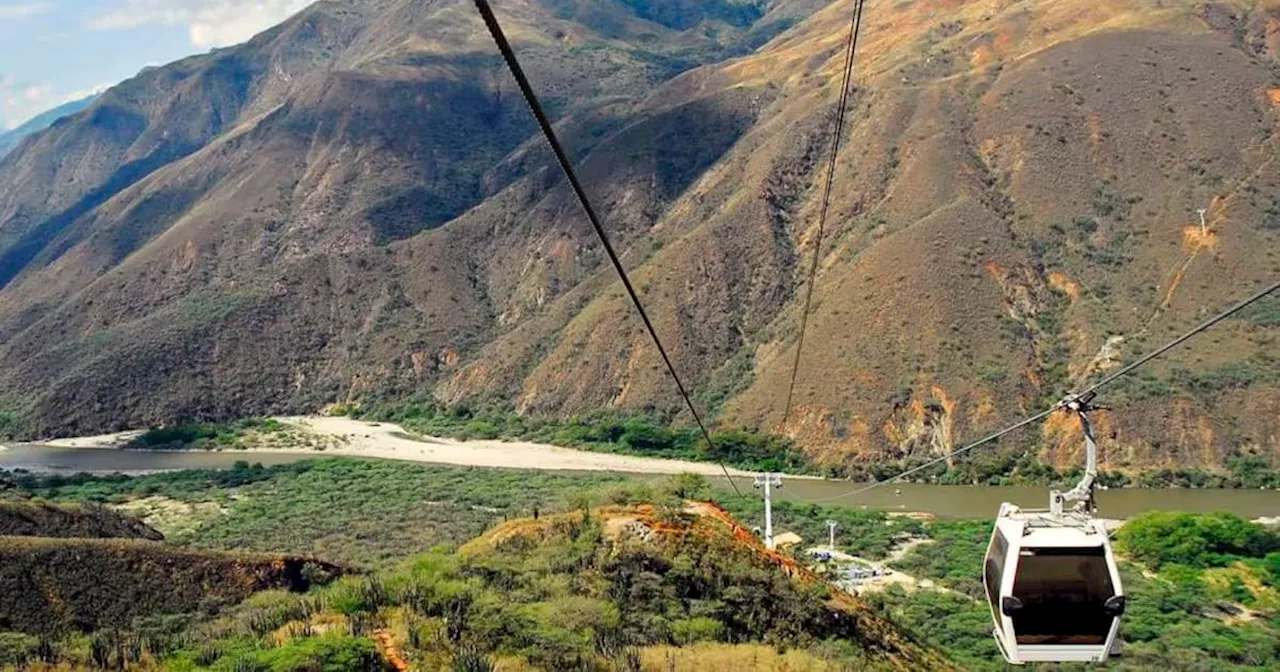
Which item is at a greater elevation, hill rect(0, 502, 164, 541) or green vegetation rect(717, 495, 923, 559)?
hill rect(0, 502, 164, 541)

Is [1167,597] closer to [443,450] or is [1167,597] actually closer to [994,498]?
[994,498]

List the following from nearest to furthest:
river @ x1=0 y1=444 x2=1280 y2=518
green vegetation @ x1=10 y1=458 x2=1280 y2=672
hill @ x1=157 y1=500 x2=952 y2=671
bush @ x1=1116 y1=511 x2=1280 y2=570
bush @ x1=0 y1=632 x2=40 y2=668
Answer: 1. hill @ x1=157 y1=500 x2=952 y2=671
2. bush @ x1=0 y1=632 x2=40 y2=668
3. green vegetation @ x1=10 y1=458 x2=1280 y2=672
4. bush @ x1=1116 y1=511 x2=1280 y2=570
5. river @ x1=0 y1=444 x2=1280 y2=518

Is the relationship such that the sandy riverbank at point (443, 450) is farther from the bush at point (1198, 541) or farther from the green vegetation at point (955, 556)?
the bush at point (1198, 541)

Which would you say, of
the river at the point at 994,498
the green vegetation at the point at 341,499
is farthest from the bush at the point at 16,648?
the river at the point at 994,498

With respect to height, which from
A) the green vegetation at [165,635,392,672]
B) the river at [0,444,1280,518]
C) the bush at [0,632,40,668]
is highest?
the bush at [0,632,40,668]

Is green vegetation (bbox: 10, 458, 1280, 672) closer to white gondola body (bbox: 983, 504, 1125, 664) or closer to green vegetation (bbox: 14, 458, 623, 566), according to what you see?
green vegetation (bbox: 14, 458, 623, 566)

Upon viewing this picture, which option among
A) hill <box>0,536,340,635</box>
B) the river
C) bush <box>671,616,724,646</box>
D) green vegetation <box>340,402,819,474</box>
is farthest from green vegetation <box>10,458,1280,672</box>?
green vegetation <box>340,402,819,474</box>

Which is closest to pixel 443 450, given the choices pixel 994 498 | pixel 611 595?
pixel 994 498
